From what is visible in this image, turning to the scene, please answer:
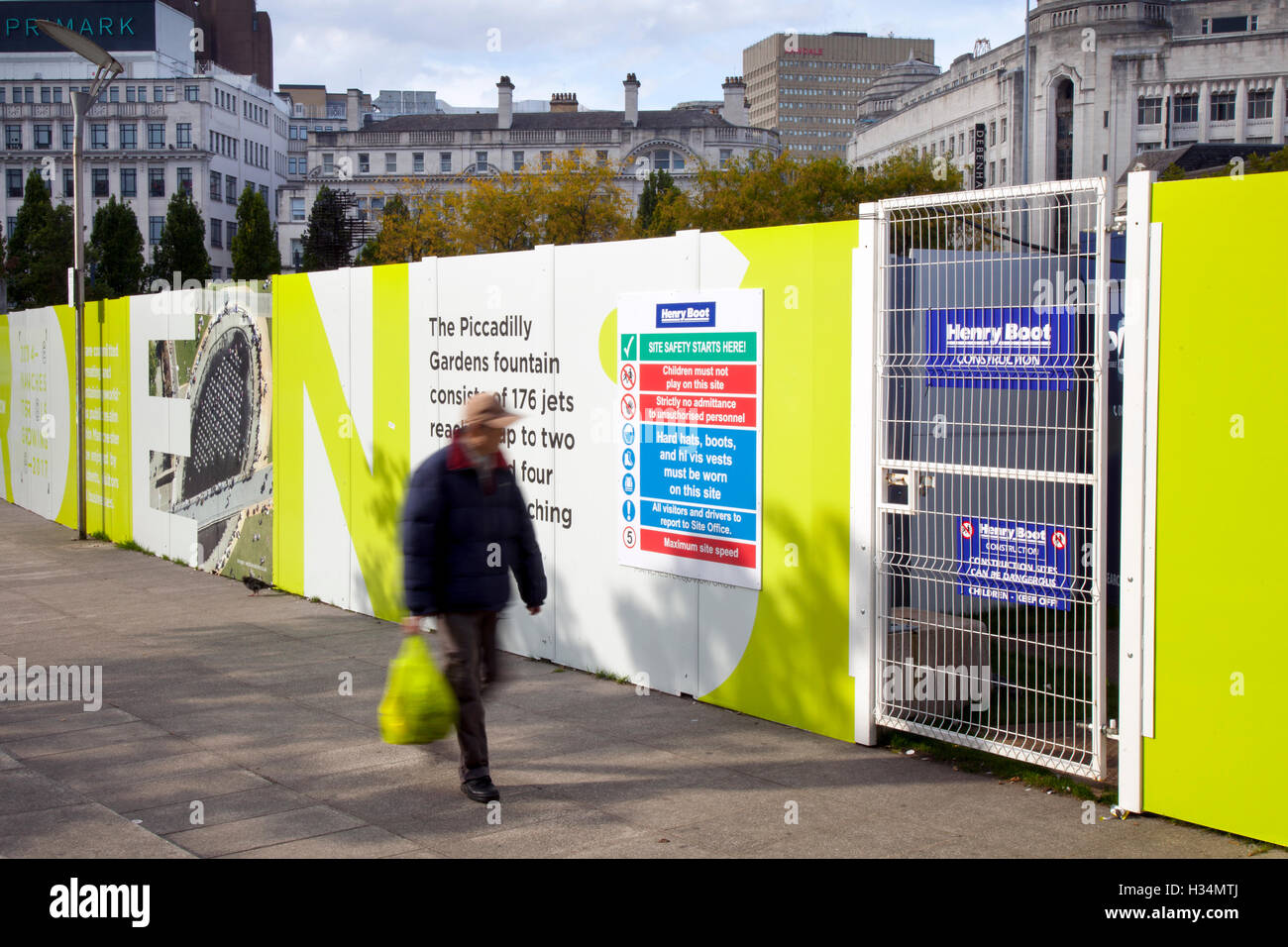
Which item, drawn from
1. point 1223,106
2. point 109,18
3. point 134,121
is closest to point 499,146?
point 134,121

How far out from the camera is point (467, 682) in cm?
623

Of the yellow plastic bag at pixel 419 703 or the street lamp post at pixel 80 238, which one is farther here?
the street lamp post at pixel 80 238

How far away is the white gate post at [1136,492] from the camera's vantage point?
224 inches

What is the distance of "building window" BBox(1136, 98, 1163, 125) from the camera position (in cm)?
9556

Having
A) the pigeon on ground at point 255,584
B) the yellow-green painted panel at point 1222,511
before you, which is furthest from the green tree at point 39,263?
the yellow-green painted panel at point 1222,511

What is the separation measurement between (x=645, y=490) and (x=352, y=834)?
10.5ft

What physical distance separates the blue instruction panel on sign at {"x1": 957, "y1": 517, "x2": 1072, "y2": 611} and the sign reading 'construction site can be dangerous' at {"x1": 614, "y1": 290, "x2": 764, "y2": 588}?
1.42 meters

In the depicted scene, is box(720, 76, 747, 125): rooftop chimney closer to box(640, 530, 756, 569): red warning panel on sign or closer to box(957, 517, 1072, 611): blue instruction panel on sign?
box(640, 530, 756, 569): red warning panel on sign

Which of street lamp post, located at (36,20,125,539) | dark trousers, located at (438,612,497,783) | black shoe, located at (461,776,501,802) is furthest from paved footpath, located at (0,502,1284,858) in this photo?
street lamp post, located at (36,20,125,539)

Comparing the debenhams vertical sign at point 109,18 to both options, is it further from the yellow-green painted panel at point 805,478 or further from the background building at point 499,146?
the yellow-green painted panel at point 805,478

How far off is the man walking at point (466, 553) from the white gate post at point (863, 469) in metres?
1.83

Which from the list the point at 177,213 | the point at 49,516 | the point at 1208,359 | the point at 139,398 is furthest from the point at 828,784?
A: the point at 177,213
